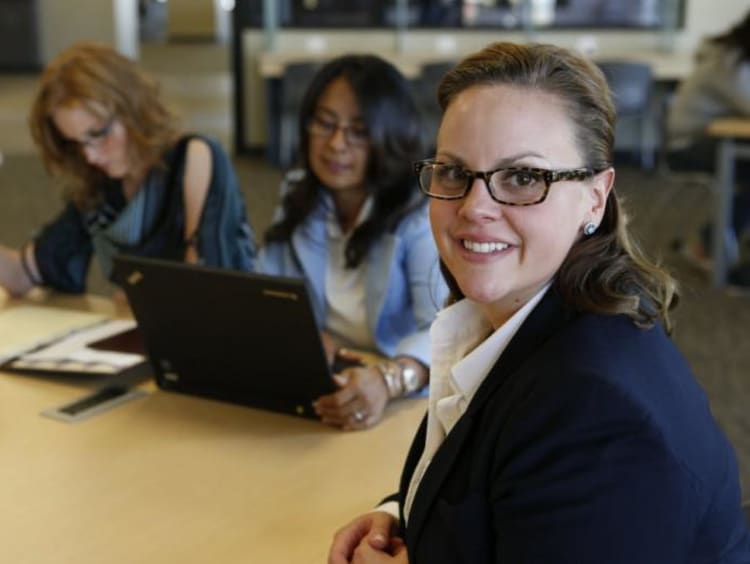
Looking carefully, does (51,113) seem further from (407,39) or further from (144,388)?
(407,39)

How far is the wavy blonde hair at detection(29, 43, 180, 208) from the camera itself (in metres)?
2.40

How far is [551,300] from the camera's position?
3.75ft

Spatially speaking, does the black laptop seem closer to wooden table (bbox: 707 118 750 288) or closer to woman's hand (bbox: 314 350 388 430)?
woman's hand (bbox: 314 350 388 430)

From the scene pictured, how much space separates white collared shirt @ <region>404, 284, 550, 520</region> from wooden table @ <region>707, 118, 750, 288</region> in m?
3.75

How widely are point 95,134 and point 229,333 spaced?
0.89 metres

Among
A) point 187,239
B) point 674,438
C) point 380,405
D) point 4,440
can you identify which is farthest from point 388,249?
point 674,438

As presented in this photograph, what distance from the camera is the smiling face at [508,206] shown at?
3.65ft

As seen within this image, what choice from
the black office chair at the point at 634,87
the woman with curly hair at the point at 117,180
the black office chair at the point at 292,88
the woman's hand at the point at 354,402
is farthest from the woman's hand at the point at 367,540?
the black office chair at the point at 292,88

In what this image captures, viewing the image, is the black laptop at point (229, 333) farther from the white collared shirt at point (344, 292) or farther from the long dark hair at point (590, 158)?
the long dark hair at point (590, 158)

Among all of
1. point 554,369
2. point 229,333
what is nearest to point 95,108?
point 229,333

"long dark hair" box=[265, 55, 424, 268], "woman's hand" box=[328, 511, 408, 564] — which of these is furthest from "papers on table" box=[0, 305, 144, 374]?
"woman's hand" box=[328, 511, 408, 564]

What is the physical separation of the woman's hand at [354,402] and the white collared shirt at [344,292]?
0.39 meters

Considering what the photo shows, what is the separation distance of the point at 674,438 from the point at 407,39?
7397mm

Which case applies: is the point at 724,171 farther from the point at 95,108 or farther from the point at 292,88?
the point at 292,88
